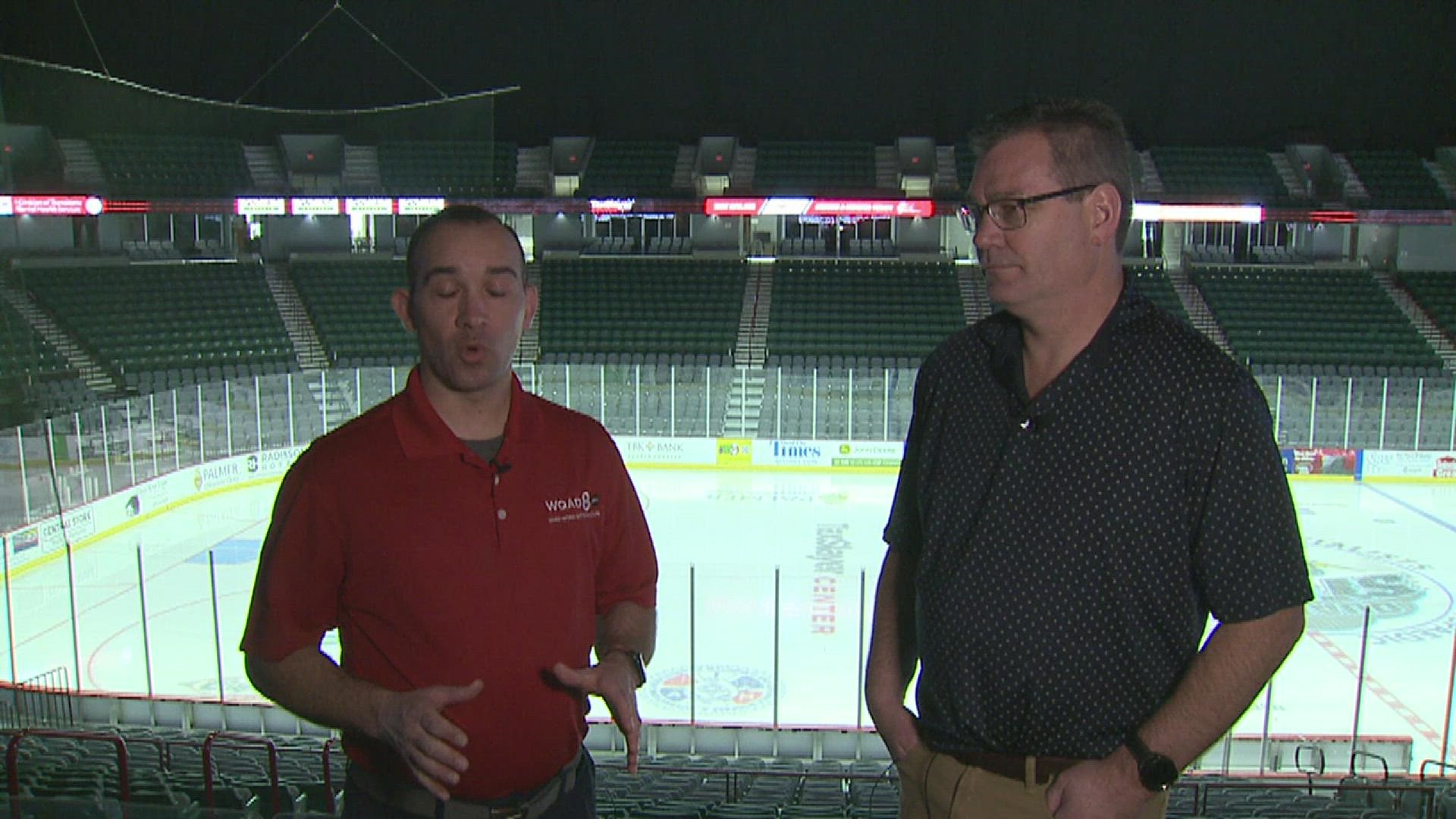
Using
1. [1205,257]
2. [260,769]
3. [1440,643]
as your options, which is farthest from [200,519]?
[1205,257]

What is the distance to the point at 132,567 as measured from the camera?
42.9ft

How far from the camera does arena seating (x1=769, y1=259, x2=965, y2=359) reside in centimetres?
2189

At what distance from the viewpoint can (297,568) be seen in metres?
2.06

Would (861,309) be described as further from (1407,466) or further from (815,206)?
(1407,466)

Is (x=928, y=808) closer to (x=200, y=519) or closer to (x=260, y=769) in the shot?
(x=260, y=769)

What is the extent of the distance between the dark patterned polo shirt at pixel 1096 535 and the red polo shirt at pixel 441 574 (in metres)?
0.68

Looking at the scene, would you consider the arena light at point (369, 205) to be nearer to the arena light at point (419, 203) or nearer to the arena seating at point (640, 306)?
the arena light at point (419, 203)

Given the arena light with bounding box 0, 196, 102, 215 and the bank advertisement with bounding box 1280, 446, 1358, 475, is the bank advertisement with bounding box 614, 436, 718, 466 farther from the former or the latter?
the bank advertisement with bounding box 1280, 446, 1358, 475

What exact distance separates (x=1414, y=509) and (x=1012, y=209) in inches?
704

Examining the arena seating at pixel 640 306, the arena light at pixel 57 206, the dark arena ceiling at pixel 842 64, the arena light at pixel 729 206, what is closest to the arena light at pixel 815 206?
the arena light at pixel 729 206

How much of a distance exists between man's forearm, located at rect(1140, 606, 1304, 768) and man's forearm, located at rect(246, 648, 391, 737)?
1.26 m

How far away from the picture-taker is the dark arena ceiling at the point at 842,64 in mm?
23750

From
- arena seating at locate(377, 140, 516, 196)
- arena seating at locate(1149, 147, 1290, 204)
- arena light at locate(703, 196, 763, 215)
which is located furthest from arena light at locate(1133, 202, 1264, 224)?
arena seating at locate(377, 140, 516, 196)

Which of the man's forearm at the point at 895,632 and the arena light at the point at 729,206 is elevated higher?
the arena light at the point at 729,206
